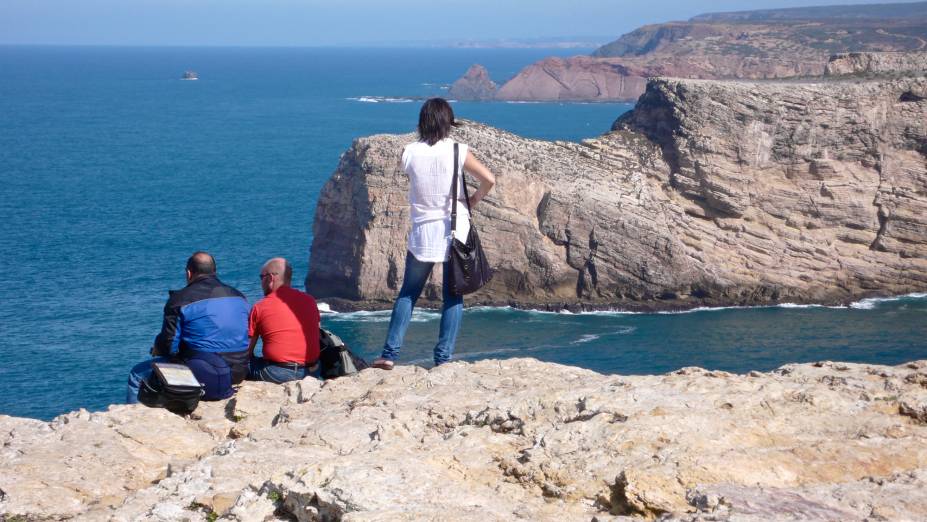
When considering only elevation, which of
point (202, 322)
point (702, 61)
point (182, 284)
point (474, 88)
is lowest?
point (182, 284)

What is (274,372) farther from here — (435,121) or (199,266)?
(435,121)

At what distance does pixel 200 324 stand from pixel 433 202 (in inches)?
91.8

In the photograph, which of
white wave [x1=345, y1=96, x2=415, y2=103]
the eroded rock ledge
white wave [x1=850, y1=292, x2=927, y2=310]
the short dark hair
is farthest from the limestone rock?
the eroded rock ledge

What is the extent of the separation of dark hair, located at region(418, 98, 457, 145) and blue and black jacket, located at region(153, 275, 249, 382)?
2.19 meters

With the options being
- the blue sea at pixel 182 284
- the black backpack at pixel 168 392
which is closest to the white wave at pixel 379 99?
the blue sea at pixel 182 284

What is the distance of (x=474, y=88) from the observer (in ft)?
618

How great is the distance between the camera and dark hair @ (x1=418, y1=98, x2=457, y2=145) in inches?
354

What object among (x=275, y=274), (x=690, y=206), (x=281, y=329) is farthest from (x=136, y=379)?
(x=690, y=206)

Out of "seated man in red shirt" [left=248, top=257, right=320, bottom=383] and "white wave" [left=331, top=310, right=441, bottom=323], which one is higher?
"seated man in red shirt" [left=248, top=257, right=320, bottom=383]

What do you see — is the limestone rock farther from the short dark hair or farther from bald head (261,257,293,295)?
the short dark hair

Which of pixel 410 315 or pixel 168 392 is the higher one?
pixel 410 315

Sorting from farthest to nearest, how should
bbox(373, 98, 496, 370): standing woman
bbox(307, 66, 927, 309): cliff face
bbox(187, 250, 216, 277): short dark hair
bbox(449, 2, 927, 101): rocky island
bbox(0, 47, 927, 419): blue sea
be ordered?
bbox(449, 2, 927, 101): rocky island
bbox(307, 66, 927, 309): cliff face
bbox(0, 47, 927, 419): blue sea
bbox(187, 250, 216, 277): short dark hair
bbox(373, 98, 496, 370): standing woman

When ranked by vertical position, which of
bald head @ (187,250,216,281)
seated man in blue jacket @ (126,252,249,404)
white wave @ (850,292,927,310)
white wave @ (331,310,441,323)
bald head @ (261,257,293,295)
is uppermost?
bald head @ (187,250,216,281)

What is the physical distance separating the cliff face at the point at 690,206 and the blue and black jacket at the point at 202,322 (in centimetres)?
3789
